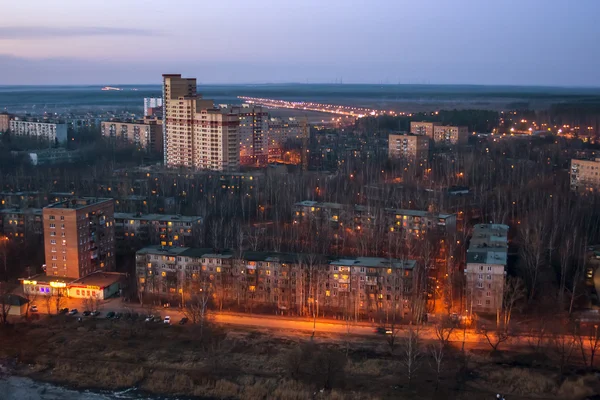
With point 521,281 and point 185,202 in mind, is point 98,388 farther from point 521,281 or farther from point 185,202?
point 185,202

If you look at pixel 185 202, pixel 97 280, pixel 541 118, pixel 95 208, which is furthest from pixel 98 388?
pixel 541 118

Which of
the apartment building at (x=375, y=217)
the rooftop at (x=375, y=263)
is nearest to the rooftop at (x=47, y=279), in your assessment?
the rooftop at (x=375, y=263)

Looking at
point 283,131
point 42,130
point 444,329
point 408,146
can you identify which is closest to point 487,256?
point 444,329

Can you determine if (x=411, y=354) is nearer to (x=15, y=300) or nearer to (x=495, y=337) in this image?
(x=495, y=337)

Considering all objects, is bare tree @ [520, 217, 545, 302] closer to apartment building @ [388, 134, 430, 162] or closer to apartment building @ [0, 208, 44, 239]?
apartment building @ [0, 208, 44, 239]

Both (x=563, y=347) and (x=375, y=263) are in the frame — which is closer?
(x=563, y=347)
